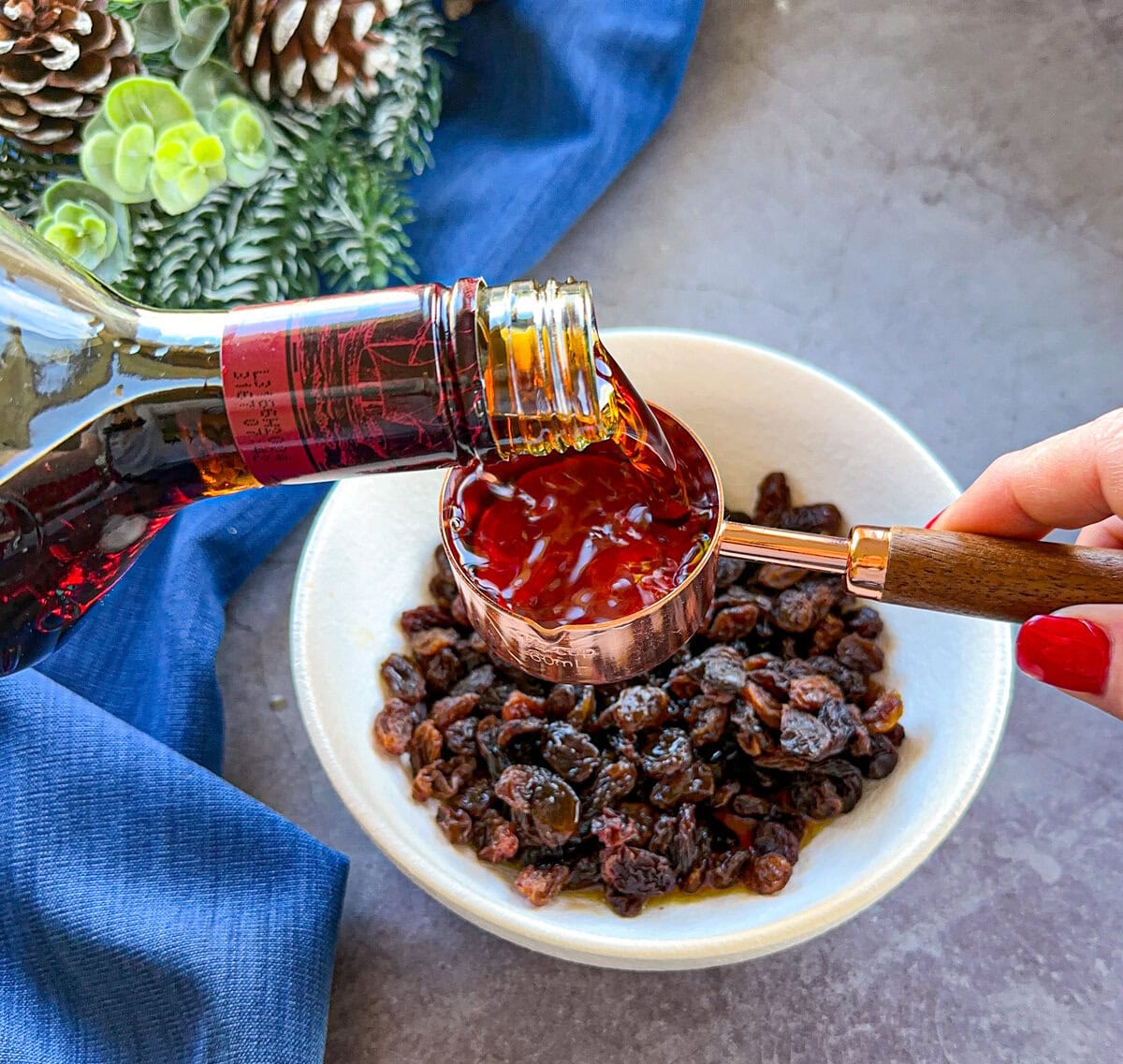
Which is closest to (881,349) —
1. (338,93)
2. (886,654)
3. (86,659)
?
(886,654)

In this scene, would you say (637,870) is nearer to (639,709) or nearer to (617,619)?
(639,709)

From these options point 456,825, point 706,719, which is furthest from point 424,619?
point 706,719

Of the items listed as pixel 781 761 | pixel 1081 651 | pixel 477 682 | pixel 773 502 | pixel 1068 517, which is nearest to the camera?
pixel 1081 651

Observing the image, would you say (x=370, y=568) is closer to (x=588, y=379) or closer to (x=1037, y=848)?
(x=588, y=379)

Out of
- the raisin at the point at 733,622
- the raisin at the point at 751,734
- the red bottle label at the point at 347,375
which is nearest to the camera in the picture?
the red bottle label at the point at 347,375

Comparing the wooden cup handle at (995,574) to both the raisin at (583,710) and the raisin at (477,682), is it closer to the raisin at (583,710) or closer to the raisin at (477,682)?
the raisin at (583,710)

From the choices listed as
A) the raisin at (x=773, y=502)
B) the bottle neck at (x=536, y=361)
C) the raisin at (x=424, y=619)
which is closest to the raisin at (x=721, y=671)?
the raisin at (x=773, y=502)

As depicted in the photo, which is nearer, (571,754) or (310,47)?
(571,754)

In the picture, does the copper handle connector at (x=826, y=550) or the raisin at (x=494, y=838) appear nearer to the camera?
the copper handle connector at (x=826, y=550)
